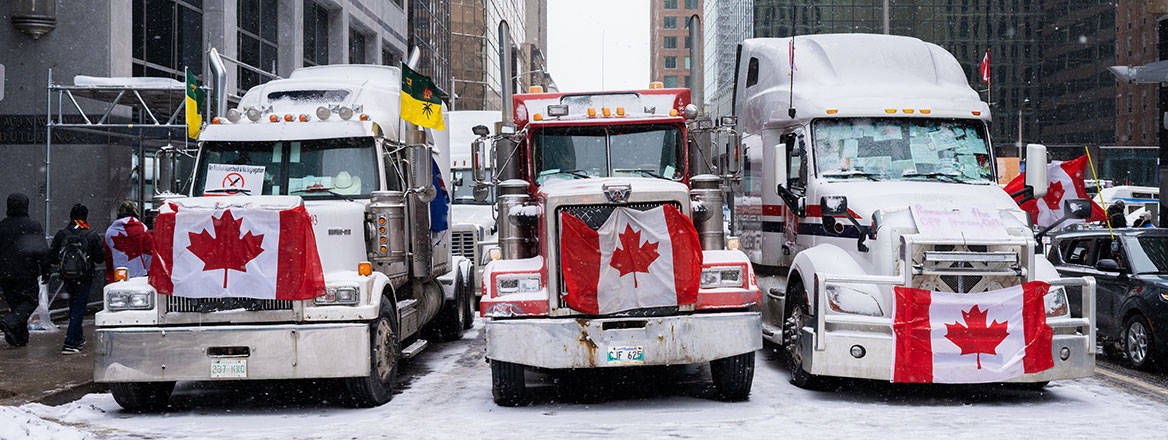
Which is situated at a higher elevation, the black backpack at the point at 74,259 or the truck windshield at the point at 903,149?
the truck windshield at the point at 903,149

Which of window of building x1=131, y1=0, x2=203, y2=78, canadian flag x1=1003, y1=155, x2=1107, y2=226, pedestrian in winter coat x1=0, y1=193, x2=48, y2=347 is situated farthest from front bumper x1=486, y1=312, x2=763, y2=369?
window of building x1=131, y1=0, x2=203, y2=78

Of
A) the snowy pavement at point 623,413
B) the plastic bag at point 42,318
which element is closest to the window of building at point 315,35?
the plastic bag at point 42,318

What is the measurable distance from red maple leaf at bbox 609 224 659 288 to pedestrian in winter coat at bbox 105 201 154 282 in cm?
678

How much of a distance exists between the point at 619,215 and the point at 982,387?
4.31 meters

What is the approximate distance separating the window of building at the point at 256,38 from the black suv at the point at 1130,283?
2059 centimetres

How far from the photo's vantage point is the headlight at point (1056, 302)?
9.80 m

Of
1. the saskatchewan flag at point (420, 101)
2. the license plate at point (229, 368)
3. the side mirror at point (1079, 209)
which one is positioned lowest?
the license plate at point (229, 368)

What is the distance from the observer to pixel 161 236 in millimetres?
9469

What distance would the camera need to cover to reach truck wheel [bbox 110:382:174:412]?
9.68m

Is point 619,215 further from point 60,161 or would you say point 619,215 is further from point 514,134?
point 60,161

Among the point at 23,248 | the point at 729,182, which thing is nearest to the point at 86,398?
the point at 23,248

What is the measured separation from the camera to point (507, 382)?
9.73 meters

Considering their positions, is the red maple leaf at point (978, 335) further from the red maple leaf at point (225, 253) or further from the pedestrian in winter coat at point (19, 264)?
the pedestrian in winter coat at point (19, 264)

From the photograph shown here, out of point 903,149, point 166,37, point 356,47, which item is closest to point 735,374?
point 903,149
